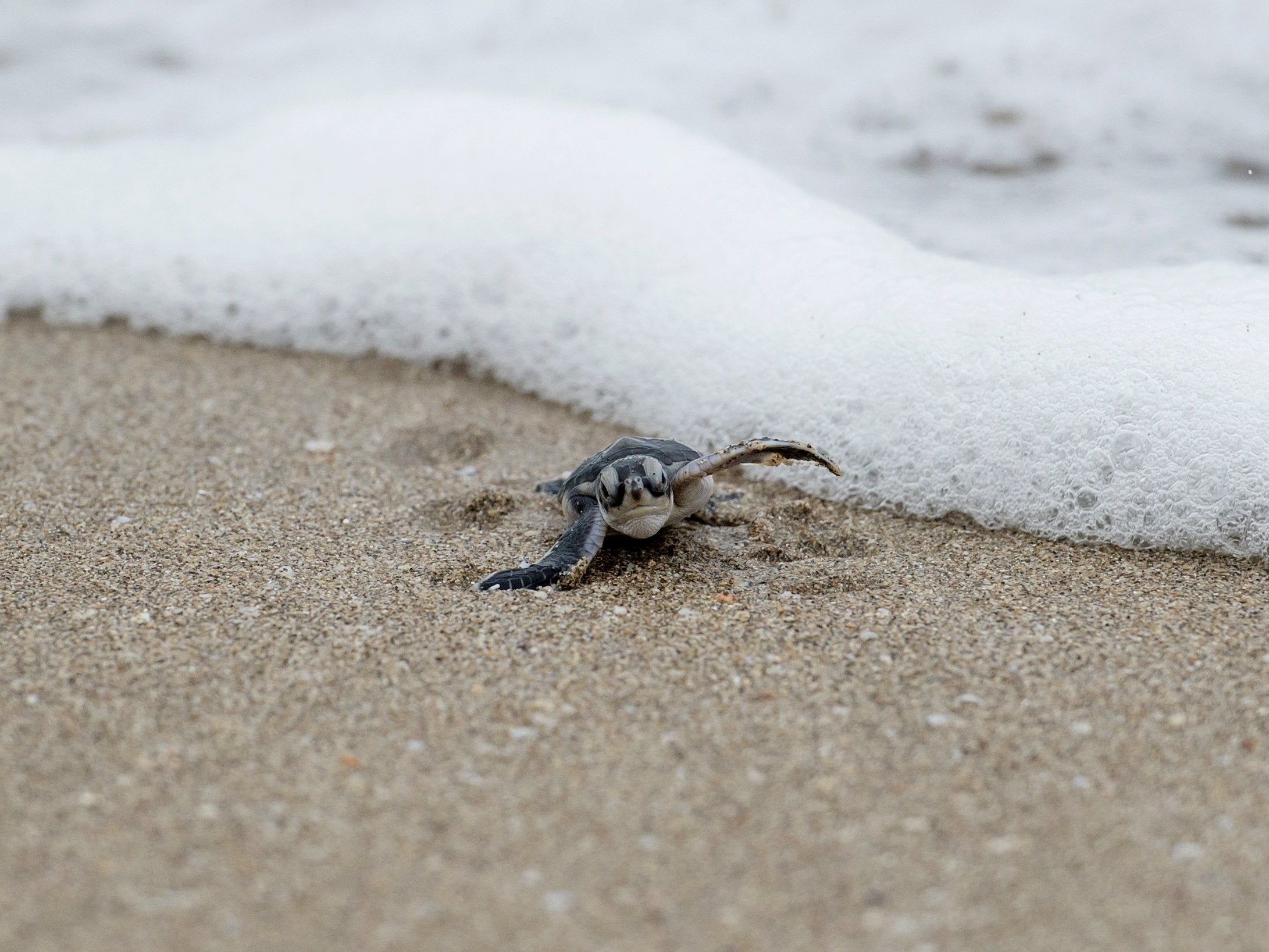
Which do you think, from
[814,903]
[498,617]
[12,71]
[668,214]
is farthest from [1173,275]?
[12,71]

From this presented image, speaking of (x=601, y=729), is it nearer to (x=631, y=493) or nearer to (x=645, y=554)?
(x=631, y=493)

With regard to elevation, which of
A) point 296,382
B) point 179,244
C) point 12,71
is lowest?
point 296,382

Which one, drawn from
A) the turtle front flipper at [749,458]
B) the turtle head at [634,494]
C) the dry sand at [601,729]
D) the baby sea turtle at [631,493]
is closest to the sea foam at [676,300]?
the dry sand at [601,729]

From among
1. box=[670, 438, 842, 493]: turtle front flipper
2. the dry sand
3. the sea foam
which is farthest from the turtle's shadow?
the sea foam

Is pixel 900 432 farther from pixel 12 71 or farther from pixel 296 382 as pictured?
pixel 12 71

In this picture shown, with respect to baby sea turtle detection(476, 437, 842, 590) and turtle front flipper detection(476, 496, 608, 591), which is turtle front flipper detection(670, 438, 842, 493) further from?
turtle front flipper detection(476, 496, 608, 591)

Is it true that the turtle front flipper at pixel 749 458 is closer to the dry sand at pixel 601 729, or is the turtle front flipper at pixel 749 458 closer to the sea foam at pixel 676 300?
the dry sand at pixel 601 729
